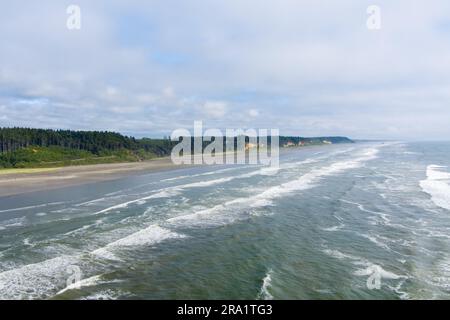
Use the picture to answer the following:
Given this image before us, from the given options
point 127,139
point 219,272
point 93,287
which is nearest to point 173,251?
point 219,272

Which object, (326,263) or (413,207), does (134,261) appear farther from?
(413,207)

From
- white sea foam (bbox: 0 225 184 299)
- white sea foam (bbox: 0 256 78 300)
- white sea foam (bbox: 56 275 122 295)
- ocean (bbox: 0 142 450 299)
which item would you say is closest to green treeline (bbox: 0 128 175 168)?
ocean (bbox: 0 142 450 299)

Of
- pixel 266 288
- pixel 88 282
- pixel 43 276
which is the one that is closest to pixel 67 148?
pixel 43 276

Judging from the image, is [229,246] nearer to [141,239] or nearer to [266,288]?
[141,239]

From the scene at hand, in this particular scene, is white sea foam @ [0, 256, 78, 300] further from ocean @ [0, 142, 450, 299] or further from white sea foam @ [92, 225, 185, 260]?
white sea foam @ [92, 225, 185, 260]

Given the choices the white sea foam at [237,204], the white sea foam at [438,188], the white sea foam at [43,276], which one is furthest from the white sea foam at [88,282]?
the white sea foam at [438,188]

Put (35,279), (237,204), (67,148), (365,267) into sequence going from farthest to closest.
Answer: (67,148) → (237,204) → (365,267) → (35,279)
